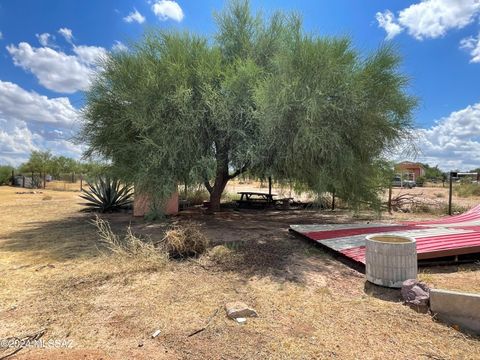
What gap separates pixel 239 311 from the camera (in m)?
4.17

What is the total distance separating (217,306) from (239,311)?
1.43ft

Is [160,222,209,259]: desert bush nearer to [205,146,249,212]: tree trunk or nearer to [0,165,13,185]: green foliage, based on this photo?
[205,146,249,212]: tree trunk

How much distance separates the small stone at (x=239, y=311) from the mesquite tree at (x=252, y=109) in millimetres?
4502

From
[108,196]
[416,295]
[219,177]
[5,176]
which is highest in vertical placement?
[5,176]

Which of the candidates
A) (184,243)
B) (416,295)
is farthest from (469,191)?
(184,243)

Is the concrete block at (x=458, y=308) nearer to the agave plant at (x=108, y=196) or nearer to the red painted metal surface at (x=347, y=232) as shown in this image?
the red painted metal surface at (x=347, y=232)

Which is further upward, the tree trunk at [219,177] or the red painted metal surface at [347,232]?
the tree trunk at [219,177]

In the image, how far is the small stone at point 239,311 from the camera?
415cm

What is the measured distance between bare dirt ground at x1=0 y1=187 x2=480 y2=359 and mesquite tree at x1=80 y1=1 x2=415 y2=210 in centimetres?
224

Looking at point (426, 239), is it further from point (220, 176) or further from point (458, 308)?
point (220, 176)

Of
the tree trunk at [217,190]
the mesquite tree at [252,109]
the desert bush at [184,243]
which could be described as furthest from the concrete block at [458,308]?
the tree trunk at [217,190]

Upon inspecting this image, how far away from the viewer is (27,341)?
3609 millimetres

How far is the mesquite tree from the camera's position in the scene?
8.16 m

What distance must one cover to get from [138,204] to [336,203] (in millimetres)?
8295
